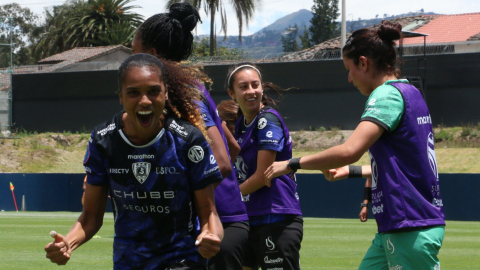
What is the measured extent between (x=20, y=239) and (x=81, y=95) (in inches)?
1142

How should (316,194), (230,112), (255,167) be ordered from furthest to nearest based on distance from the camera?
1. (316,194)
2. (230,112)
3. (255,167)

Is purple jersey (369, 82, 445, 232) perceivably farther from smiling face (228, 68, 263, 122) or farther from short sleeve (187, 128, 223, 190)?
smiling face (228, 68, 263, 122)

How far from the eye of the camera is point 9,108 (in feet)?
111

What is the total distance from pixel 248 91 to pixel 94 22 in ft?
201

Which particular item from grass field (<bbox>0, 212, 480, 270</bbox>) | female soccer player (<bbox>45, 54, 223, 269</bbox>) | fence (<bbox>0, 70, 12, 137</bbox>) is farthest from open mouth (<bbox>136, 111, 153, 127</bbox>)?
fence (<bbox>0, 70, 12, 137</bbox>)

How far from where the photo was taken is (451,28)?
1970 inches

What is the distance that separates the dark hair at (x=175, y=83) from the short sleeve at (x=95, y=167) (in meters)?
0.37

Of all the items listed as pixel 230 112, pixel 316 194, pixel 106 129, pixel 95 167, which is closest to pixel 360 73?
pixel 106 129

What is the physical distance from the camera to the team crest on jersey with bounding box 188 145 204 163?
3.21 metres

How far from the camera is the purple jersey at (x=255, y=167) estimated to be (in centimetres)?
486

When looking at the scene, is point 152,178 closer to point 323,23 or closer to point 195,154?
point 195,154

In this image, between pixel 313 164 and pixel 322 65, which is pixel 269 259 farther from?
pixel 322 65

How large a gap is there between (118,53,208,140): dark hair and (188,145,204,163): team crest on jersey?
218 mm

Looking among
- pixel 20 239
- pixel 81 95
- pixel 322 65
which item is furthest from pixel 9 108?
pixel 20 239
